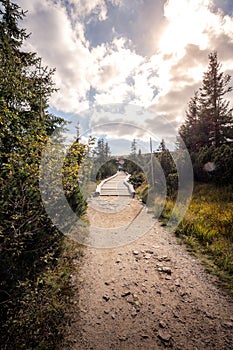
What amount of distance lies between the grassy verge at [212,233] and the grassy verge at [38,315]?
292cm

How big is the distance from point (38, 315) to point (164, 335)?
175 cm

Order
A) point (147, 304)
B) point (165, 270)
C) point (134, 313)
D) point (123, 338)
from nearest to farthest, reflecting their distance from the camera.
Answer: point (123, 338) → point (134, 313) → point (147, 304) → point (165, 270)

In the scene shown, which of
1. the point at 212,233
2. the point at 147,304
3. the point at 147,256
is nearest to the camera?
the point at 147,304

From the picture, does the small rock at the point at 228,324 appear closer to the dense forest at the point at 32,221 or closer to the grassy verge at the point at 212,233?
the grassy verge at the point at 212,233

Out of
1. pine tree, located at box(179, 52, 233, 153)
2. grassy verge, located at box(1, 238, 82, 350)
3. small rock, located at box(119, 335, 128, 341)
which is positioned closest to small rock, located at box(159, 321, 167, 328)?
small rock, located at box(119, 335, 128, 341)

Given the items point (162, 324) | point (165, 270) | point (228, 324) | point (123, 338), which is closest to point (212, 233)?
point (165, 270)

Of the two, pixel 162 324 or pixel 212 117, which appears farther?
pixel 212 117

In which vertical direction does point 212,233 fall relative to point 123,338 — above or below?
above

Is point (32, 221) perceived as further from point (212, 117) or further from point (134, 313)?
point (212, 117)

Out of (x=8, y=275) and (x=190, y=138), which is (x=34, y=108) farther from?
(x=190, y=138)

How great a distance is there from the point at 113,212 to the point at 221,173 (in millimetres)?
7623

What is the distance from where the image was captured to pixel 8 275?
2293 millimetres

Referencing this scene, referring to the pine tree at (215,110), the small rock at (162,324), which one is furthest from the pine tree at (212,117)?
the small rock at (162,324)

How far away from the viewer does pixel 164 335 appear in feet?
6.61
